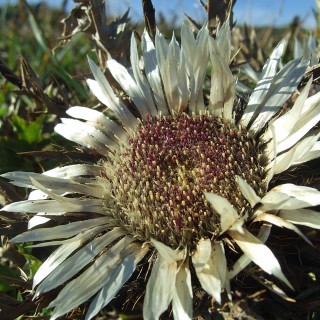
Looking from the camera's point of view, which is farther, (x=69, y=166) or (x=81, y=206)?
(x=69, y=166)

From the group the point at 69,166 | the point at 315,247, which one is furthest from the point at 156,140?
the point at 315,247

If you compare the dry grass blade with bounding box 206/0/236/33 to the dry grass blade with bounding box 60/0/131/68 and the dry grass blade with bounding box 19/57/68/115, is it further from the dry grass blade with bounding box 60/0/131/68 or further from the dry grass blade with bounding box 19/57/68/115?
the dry grass blade with bounding box 19/57/68/115

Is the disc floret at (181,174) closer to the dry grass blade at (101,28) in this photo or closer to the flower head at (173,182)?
the flower head at (173,182)

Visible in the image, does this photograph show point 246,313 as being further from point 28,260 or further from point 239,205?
point 28,260

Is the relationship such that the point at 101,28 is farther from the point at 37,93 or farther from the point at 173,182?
the point at 173,182

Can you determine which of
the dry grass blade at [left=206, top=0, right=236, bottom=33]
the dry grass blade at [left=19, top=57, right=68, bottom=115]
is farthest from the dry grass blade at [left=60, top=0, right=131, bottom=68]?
the dry grass blade at [left=206, top=0, right=236, bottom=33]

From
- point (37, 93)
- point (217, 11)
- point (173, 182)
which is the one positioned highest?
point (37, 93)

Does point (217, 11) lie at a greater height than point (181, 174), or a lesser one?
greater

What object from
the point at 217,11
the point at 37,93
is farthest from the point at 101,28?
the point at 217,11

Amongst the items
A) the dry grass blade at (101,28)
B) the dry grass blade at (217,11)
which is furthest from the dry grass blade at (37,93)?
the dry grass blade at (217,11)
